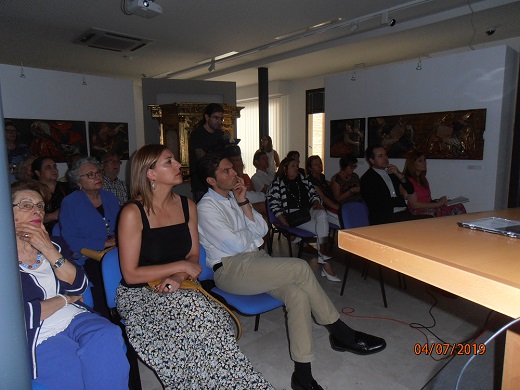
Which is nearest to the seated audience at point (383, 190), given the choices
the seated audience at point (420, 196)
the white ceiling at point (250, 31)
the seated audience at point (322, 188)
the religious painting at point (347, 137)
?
the seated audience at point (420, 196)

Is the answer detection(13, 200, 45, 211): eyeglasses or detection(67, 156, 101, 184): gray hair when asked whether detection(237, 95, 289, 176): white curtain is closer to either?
detection(67, 156, 101, 184): gray hair

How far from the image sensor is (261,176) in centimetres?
593

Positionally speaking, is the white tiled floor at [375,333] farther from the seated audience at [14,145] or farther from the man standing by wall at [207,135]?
the seated audience at [14,145]

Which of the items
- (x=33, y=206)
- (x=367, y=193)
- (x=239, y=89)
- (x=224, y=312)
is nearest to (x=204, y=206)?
(x=224, y=312)

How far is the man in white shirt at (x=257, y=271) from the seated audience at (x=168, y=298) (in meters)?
0.22

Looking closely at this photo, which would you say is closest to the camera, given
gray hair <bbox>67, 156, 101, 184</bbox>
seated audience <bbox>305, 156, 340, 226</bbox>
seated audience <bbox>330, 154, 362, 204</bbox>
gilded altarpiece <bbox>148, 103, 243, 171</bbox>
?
gray hair <bbox>67, 156, 101, 184</bbox>

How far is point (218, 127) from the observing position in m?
4.26

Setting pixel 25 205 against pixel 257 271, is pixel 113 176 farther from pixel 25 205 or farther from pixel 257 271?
pixel 257 271

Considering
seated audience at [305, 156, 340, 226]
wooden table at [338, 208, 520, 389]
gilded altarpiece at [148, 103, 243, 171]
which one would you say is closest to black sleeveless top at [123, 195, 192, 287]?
wooden table at [338, 208, 520, 389]

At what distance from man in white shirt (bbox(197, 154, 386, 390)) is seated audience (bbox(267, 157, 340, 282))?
1.53m

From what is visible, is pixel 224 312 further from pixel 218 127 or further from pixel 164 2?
pixel 164 2

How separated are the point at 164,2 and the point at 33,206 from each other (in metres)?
4.33

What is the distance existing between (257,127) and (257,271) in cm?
993

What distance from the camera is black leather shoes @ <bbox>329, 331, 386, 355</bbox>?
2490 mm
